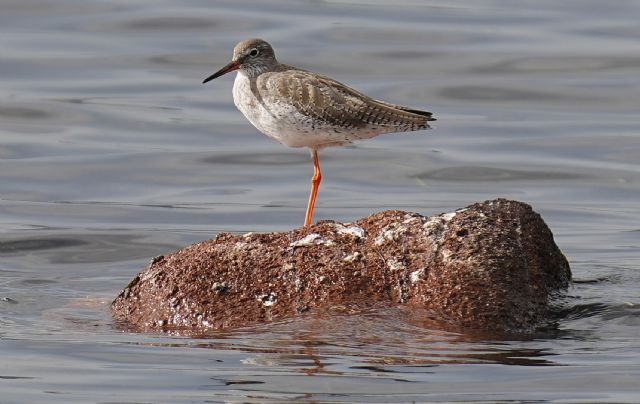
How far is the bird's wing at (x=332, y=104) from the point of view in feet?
33.8

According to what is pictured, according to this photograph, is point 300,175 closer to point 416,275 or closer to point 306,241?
point 306,241

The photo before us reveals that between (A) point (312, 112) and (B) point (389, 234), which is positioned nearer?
(B) point (389, 234)

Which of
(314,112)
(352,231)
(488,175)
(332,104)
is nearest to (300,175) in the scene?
(488,175)

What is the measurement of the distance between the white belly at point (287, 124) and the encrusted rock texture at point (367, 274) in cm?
176

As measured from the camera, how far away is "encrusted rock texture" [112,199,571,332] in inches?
325

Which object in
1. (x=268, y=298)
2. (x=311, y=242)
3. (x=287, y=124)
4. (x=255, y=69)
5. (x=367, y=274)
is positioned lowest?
(x=268, y=298)

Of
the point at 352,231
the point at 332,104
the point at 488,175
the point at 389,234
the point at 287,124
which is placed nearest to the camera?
the point at 389,234

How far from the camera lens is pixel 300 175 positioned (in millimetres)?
15469

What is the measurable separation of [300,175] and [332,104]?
511cm

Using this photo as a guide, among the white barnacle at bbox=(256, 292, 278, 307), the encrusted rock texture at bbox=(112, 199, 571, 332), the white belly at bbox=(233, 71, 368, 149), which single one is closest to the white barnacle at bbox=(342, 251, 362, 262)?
the encrusted rock texture at bbox=(112, 199, 571, 332)

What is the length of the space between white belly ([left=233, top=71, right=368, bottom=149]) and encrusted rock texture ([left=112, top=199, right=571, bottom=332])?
176cm

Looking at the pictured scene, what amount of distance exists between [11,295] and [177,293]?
2.42 metres

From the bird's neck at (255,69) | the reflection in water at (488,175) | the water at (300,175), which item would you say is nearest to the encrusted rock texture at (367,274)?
the water at (300,175)

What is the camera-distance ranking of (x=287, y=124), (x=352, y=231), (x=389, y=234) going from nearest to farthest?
(x=389, y=234)
(x=352, y=231)
(x=287, y=124)
